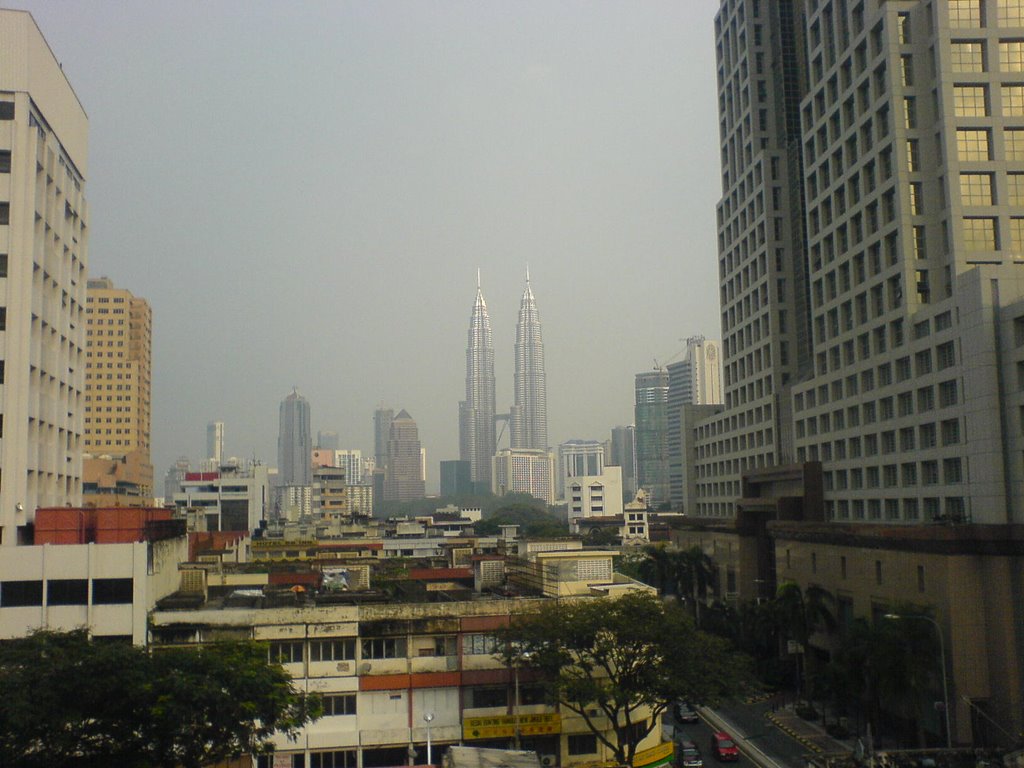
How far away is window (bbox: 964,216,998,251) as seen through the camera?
5825 cm

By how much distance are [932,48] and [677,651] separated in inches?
1601

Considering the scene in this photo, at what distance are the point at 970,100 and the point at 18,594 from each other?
57.1 m

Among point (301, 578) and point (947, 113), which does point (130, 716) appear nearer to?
point (301, 578)


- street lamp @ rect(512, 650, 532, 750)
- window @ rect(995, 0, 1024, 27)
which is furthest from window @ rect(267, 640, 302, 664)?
window @ rect(995, 0, 1024, 27)

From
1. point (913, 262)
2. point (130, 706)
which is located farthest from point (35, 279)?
point (913, 262)

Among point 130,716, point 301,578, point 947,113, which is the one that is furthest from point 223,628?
point 947,113

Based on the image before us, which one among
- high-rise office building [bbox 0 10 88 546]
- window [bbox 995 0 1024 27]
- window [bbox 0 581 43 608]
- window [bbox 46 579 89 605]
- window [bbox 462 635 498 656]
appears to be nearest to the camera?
window [bbox 0 581 43 608]

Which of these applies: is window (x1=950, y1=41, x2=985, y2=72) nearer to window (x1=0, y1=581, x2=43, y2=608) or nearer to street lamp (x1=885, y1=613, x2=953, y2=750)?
street lamp (x1=885, y1=613, x2=953, y2=750)

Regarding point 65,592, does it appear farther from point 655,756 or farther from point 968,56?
point 968,56

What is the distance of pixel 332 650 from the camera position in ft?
145

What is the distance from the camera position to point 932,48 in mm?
60719

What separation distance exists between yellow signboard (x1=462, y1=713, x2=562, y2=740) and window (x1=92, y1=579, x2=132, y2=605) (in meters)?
15.7

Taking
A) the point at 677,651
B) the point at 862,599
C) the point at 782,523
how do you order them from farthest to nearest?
the point at 782,523 → the point at 862,599 → the point at 677,651

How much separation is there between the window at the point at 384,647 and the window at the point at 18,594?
14137 millimetres
